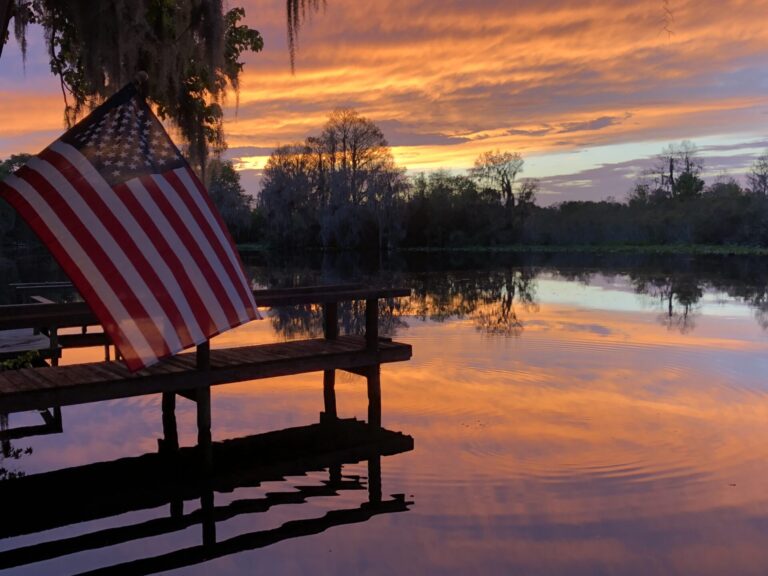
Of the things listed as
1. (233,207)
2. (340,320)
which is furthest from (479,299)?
(233,207)

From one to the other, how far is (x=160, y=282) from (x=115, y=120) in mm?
1110

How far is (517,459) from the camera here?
809 centimetres

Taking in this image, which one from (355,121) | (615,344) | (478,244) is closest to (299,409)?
(615,344)

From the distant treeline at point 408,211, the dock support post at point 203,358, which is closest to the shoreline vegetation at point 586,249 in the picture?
the distant treeline at point 408,211

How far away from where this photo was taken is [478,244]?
8219 cm

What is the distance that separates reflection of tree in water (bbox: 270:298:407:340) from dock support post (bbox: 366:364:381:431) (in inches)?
301

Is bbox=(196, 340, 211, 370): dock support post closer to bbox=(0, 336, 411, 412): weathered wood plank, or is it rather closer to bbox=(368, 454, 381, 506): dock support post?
bbox=(0, 336, 411, 412): weathered wood plank

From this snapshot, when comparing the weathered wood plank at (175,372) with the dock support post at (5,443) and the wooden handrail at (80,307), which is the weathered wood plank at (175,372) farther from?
the dock support post at (5,443)

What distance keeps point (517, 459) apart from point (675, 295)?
67.9 ft

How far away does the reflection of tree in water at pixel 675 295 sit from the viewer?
19336 mm

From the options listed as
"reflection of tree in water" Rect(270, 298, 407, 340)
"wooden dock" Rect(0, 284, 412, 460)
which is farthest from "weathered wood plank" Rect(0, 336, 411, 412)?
"reflection of tree in water" Rect(270, 298, 407, 340)

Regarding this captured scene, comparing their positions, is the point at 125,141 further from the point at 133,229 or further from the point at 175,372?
the point at 175,372

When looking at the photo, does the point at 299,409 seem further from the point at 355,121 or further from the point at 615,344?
the point at 355,121

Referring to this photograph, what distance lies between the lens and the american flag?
491 cm
